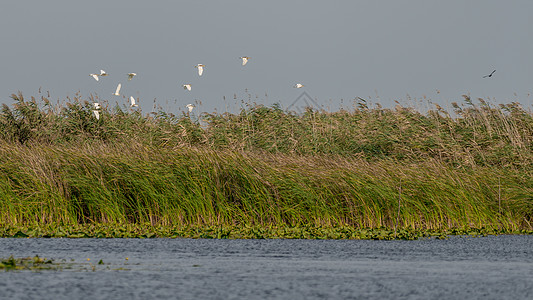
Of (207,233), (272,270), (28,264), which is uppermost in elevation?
(207,233)

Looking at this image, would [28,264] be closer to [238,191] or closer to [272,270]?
[272,270]

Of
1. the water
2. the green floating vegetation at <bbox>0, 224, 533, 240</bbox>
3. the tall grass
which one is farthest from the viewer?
the tall grass

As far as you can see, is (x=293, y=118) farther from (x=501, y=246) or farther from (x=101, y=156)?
(x=501, y=246)

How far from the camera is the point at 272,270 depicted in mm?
7844

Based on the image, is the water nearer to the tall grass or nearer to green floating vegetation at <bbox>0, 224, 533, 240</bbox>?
green floating vegetation at <bbox>0, 224, 533, 240</bbox>

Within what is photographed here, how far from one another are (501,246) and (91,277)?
675 centimetres

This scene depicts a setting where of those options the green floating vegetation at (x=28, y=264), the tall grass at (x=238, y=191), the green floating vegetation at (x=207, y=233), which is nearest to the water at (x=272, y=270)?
the green floating vegetation at (x=28, y=264)

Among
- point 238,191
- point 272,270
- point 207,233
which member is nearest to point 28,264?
point 272,270

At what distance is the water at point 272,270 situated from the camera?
20.5 feet

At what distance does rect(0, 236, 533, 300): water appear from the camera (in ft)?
20.5

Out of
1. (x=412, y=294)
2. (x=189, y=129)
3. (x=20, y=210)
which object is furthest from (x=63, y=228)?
(x=189, y=129)

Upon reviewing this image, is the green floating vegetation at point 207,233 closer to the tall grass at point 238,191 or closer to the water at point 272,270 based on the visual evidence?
the water at point 272,270

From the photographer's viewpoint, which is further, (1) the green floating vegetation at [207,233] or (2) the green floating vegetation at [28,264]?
(1) the green floating vegetation at [207,233]

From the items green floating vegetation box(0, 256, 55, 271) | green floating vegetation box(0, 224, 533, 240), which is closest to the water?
green floating vegetation box(0, 256, 55, 271)
